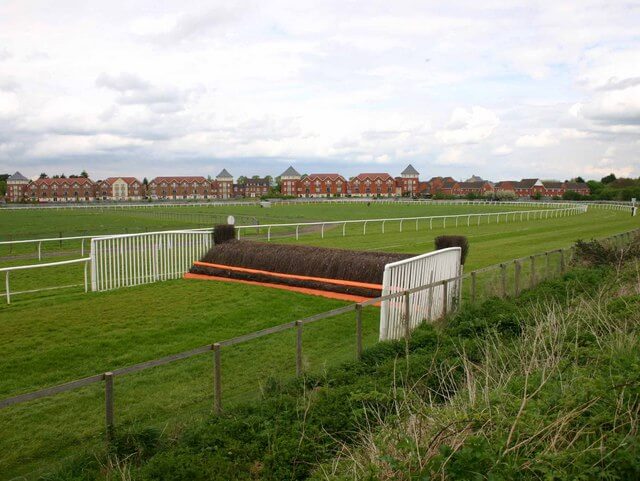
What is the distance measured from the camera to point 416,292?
28.6ft

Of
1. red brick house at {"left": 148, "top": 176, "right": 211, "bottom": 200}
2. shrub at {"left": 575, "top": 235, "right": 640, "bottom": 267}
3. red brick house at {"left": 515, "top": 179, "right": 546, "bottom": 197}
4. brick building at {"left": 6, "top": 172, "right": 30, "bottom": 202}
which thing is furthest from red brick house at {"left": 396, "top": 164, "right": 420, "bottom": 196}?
shrub at {"left": 575, "top": 235, "right": 640, "bottom": 267}

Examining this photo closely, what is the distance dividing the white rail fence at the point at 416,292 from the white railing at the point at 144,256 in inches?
254

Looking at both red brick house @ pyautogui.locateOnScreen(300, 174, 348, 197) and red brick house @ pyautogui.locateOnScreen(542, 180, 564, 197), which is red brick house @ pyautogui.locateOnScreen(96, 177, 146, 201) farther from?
red brick house @ pyautogui.locateOnScreen(542, 180, 564, 197)

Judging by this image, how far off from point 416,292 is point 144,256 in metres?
7.40

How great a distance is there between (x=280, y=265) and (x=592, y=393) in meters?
8.78

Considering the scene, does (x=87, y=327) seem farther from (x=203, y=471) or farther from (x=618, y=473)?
(x=618, y=473)

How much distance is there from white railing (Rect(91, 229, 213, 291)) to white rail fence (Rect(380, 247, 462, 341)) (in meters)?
6.46

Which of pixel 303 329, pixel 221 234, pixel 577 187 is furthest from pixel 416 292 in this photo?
pixel 577 187

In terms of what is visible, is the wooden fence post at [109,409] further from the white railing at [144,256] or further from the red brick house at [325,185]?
the red brick house at [325,185]

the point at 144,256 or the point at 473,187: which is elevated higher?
the point at 473,187

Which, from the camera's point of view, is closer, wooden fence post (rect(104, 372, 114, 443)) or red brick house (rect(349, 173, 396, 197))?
wooden fence post (rect(104, 372, 114, 443))

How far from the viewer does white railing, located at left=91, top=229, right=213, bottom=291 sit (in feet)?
42.2

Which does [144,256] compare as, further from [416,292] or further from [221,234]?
[416,292]

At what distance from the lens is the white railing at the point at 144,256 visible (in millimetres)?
12852
